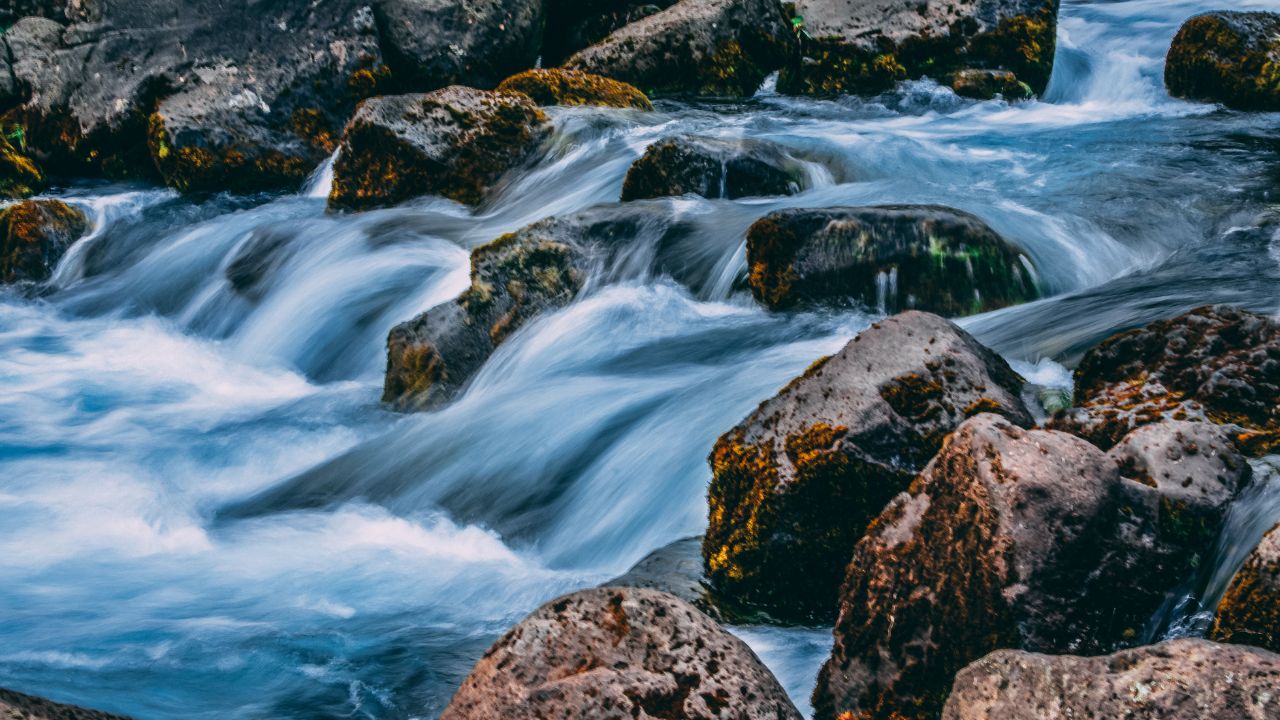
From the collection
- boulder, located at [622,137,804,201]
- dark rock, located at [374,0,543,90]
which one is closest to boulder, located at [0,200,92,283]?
dark rock, located at [374,0,543,90]

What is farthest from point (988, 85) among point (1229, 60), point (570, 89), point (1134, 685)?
point (1134, 685)

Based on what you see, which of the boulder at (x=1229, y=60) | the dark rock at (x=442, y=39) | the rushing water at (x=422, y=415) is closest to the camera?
the rushing water at (x=422, y=415)

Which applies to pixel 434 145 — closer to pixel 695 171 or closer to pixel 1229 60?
pixel 695 171

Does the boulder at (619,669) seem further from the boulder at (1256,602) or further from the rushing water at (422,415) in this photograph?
the boulder at (1256,602)

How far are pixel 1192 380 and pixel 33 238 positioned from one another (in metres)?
9.08

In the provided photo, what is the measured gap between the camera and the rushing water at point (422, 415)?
4.71 m

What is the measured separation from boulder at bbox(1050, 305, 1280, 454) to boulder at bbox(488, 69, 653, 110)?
688 cm

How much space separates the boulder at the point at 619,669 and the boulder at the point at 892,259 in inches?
129

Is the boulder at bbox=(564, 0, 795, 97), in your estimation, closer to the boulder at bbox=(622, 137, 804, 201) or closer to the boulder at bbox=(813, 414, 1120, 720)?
the boulder at bbox=(622, 137, 804, 201)

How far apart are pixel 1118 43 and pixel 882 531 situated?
1115 centimetres

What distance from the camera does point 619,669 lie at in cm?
298

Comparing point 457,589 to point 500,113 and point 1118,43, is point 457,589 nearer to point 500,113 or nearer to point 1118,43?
point 500,113

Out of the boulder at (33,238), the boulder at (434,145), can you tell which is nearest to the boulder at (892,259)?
the boulder at (434,145)

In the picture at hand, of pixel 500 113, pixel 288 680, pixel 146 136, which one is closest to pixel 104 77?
pixel 146 136
